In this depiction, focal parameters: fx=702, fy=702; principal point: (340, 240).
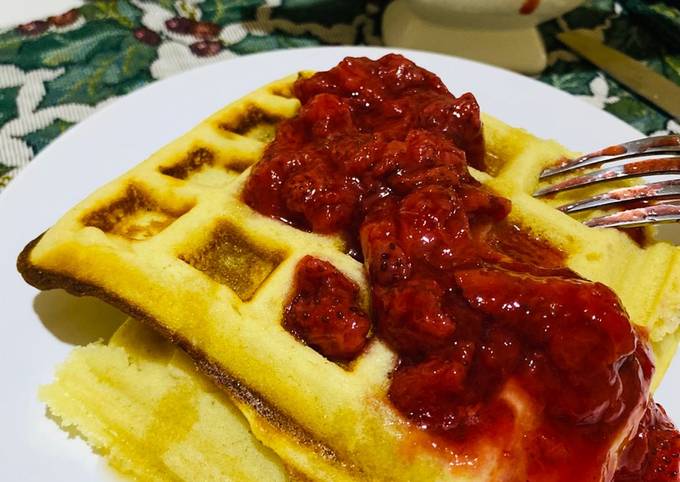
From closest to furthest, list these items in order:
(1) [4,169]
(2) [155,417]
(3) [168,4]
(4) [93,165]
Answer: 1. (2) [155,417]
2. (4) [93,165]
3. (1) [4,169]
4. (3) [168,4]

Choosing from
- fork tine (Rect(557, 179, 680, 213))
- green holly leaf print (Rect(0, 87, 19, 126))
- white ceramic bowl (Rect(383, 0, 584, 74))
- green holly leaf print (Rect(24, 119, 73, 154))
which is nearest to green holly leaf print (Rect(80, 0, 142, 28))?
green holly leaf print (Rect(0, 87, 19, 126))

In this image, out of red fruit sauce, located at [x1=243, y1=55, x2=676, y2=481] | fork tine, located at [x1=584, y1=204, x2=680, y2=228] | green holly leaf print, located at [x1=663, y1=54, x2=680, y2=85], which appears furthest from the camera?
green holly leaf print, located at [x1=663, y1=54, x2=680, y2=85]

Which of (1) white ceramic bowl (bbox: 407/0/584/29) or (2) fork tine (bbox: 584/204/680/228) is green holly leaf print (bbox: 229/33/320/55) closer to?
(1) white ceramic bowl (bbox: 407/0/584/29)

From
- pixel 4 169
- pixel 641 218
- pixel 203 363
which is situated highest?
pixel 641 218

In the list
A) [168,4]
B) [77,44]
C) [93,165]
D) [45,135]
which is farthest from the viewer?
[168,4]

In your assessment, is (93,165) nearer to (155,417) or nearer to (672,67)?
(155,417)

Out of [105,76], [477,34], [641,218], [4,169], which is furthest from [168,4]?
[641,218]

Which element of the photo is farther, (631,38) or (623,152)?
(631,38)
